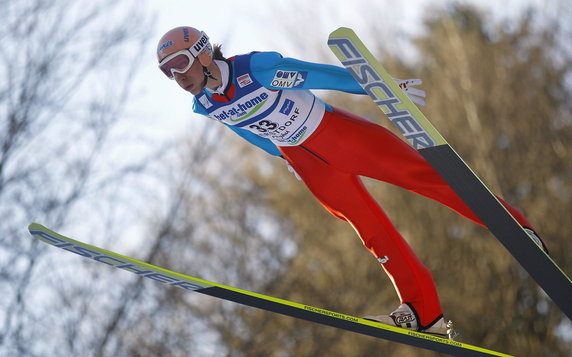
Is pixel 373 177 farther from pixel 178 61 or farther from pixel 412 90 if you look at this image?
pixel 178 61

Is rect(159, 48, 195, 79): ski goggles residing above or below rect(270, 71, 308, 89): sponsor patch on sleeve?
above

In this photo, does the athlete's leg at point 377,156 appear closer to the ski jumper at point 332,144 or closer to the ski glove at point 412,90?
the ski jumper at point 332,144

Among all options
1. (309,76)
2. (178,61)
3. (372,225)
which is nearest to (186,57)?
(178,61)

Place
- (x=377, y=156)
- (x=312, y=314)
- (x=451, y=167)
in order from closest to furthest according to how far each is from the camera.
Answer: (x=451, y=167), (x=377, y=156), (x=312, y=314)

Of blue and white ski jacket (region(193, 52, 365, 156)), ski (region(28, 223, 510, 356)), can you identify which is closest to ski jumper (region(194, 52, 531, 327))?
blue and white ski jacket (region(193, 52, 365, 156))

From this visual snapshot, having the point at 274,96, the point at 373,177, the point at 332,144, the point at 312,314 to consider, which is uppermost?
the point at 274,96

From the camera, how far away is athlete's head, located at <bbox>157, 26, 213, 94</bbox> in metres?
4.20

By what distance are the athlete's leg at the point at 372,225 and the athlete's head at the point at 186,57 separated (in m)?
0.60

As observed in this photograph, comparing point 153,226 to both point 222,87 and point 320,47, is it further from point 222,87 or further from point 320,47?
point 222,87

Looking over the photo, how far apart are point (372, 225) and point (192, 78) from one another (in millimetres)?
1163

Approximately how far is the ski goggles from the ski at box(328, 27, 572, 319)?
81 cm

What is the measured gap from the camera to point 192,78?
425 cm

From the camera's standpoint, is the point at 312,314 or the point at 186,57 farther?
the point at 312,314

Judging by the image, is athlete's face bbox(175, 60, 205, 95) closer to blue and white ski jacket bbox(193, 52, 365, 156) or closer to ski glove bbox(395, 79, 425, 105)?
blue and white ski jacket bbox(193, 52, 365, 156)
